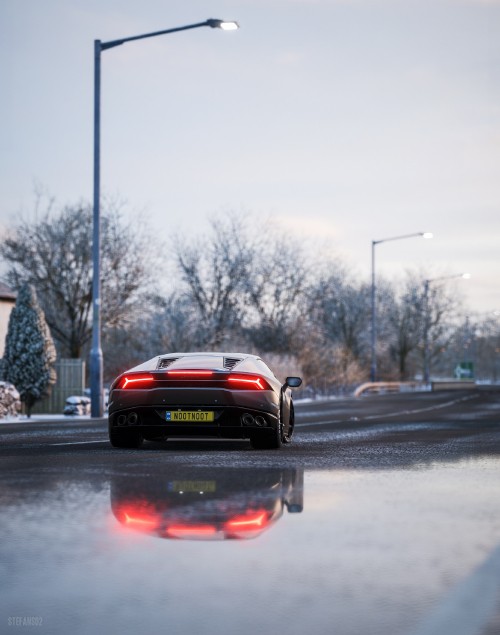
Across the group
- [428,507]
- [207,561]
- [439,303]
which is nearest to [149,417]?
[428,507]

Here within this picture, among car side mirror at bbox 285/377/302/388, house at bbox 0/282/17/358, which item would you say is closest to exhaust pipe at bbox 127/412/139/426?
car side mirror at bbox 285/377/302/388

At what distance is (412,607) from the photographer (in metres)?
5.50

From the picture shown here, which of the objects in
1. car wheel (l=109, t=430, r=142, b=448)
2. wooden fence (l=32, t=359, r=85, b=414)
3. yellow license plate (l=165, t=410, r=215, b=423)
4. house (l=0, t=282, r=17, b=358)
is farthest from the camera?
house (l=0, t=282, r=17, b=358)

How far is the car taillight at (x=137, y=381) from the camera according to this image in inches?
578

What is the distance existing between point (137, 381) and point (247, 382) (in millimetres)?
1431

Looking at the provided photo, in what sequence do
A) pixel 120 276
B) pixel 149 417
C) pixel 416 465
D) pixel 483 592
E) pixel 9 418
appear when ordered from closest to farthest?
1. pixel 483 592
2. pixel 416 465
3. pixel 149 417
4. pixel 9 418
5. pixel 120 276

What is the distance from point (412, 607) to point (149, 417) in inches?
370

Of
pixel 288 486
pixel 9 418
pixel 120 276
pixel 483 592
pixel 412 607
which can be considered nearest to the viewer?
pixel 412 607

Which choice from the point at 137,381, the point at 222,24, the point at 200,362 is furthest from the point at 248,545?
the point at 222,24

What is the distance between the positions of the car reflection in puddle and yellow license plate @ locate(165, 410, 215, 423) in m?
2.27

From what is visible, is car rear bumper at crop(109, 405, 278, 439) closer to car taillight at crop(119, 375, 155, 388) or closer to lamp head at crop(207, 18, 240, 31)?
car taillight at crop(119, 375, 155, 388)

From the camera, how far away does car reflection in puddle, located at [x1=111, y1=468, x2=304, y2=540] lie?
7887mm

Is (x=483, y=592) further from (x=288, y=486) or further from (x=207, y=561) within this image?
(x=288, y=486)

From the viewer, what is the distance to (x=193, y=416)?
569 inches
